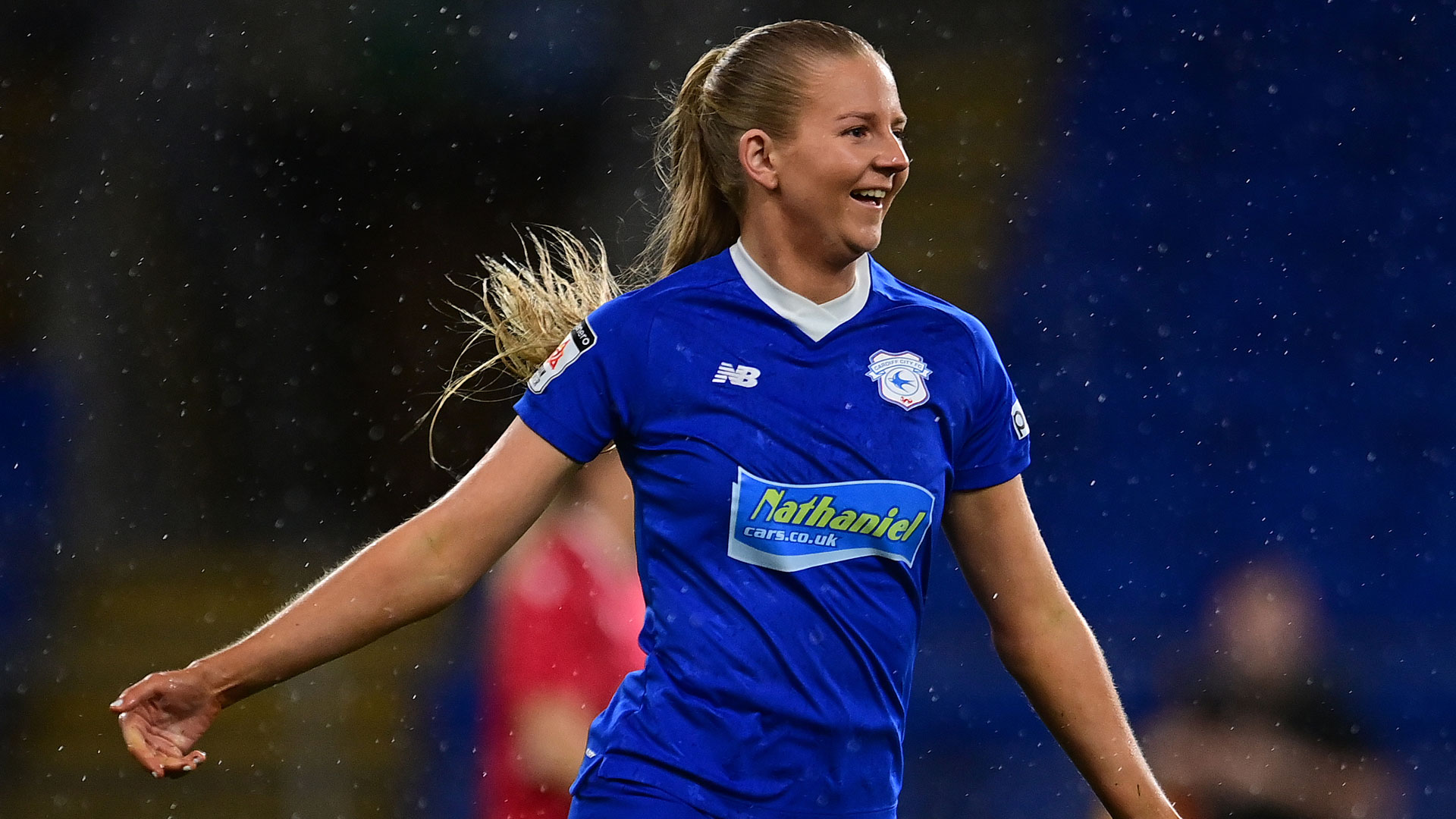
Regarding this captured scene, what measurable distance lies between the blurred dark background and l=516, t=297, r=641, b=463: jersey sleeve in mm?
5829

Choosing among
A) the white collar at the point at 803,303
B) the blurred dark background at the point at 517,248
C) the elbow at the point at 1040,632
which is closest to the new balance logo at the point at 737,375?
the white collar at the point at 803,303

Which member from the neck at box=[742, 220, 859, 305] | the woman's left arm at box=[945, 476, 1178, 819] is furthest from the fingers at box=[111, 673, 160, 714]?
the woman's left arm at box=[945, 476, 1178, 819]

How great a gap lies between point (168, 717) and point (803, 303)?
3.33ft

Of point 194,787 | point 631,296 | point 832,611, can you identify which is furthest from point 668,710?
point 194,787

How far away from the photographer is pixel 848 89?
2.40 meters

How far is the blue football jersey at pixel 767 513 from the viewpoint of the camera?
7.52ft

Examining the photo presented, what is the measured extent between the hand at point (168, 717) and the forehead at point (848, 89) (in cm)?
113

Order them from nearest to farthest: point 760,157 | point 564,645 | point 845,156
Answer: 1. point 845,156
2. point 760,157
3. point 564,645

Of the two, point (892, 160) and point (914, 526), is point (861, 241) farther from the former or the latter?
point (914, 526)

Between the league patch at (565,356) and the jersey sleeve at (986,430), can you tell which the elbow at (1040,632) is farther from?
the league patch at (565,356)

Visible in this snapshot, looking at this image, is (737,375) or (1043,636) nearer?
(737,375)

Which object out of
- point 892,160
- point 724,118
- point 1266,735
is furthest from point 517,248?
point 892,160

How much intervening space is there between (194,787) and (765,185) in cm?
608

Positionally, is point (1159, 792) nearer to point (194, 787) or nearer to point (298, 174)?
point (194, 787)
